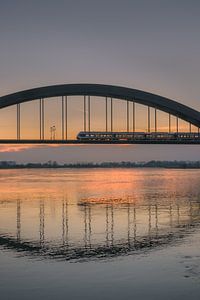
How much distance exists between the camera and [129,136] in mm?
66750

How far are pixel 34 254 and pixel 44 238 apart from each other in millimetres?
3328

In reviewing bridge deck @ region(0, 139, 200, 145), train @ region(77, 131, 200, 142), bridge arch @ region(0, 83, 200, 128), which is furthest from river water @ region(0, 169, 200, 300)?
train @ region(77, 131, 200, 142)

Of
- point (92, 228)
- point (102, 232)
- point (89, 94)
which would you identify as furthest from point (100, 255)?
point (89, 94)

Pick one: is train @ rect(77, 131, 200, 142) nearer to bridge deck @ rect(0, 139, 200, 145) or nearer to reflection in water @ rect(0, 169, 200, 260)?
bridge deck @ rect(0, 139, 200, 145)

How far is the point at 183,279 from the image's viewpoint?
13758 millimetres

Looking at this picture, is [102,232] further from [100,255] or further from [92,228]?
[100,255]

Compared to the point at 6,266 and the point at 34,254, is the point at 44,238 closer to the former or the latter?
the point at 34,254

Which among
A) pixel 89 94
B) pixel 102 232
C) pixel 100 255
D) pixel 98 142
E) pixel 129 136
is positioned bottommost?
pixel 100 255

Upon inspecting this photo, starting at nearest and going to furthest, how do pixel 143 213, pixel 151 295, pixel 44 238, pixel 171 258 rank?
pixel 151 295, pixel 171 258, pixel 44 238, pixel 143 213

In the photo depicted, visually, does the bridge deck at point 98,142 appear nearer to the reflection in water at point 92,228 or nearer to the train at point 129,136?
the train at point 129,136

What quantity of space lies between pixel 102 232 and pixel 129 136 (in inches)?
1776

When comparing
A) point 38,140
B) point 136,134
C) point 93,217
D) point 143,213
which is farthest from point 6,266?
point 136,134

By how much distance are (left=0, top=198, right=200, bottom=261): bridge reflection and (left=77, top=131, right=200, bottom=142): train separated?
32.1 metres

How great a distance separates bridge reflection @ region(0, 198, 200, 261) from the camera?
707 inches
